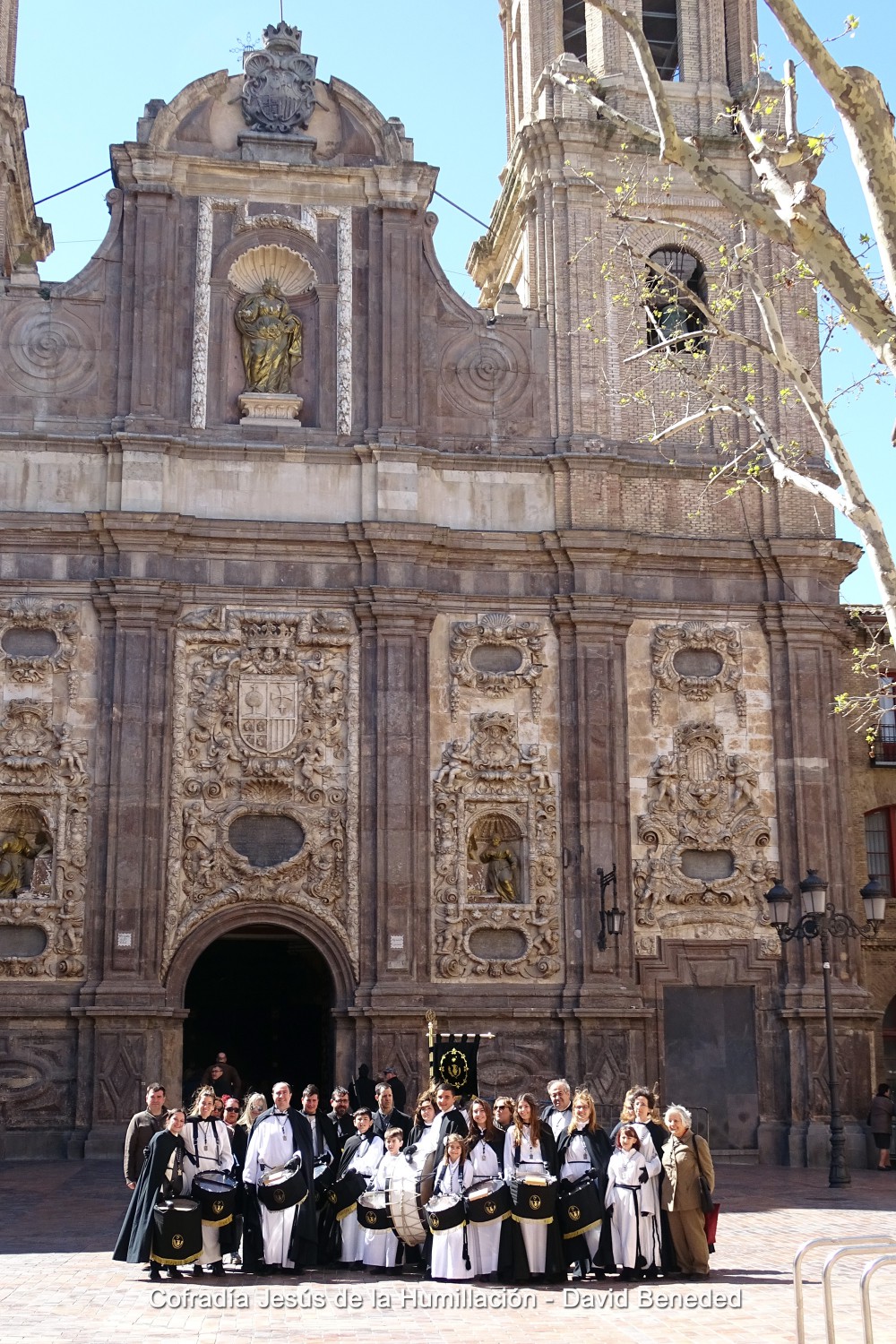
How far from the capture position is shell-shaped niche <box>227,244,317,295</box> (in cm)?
3002

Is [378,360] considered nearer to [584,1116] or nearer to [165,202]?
[165,202]

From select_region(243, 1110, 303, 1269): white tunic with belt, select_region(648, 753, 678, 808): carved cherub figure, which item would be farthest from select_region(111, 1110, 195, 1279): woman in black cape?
select_region(648, 753, 678, 808): carved cherub figure

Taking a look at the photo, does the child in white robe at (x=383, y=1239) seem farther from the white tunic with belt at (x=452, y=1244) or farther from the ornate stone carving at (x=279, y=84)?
the ornate stone carving at (x=279, y=84)

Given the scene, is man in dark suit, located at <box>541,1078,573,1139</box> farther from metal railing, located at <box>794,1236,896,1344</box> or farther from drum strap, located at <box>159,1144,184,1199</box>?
metal railing, located at <box>794,1236,896,1344</box>

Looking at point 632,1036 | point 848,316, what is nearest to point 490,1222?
point 848,316

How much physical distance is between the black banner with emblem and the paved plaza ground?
537 cm

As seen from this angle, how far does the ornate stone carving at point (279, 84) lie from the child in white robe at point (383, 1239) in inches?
801

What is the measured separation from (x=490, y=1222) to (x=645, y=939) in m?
12.9

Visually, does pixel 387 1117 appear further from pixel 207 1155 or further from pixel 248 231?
pixel 248 231

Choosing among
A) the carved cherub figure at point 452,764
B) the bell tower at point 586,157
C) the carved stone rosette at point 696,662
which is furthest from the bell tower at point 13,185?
the carved stone rosette at point 696,662

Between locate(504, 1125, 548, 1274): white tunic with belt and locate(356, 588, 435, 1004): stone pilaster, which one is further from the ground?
locate(356, 588, 435, 1004): stone pilaster

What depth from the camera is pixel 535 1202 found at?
49.9 ft

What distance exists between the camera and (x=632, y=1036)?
2703cm

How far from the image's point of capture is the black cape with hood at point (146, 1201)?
15086 millimetres
